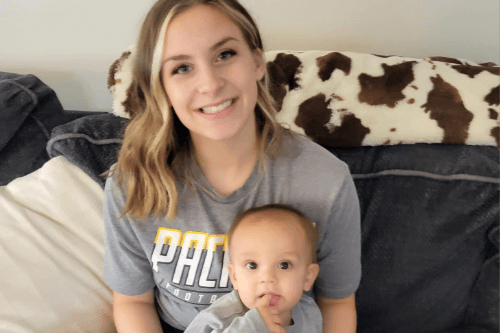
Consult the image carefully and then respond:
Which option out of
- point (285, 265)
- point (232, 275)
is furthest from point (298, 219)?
point (232, 275)

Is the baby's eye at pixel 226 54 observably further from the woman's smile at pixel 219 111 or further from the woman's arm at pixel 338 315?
the woman's arm at pixel 338 315

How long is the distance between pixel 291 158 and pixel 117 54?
1.02 m

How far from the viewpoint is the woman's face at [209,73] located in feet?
2.91

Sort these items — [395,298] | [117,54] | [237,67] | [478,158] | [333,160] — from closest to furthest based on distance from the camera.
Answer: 1. [237,67]
2. [333,160]
3. [478,158]
4. [395,298]
5. [117,54]

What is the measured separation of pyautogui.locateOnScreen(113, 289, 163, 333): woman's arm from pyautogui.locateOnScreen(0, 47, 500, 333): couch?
0.11 metres

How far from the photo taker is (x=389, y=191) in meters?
1.26

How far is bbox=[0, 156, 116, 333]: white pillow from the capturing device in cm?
114

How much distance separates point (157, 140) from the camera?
1.03m

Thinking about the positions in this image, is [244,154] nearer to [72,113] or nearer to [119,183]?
[119,183]

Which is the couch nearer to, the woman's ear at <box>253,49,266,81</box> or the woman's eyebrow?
the woman's ear at <box>253,49,266,81</box>

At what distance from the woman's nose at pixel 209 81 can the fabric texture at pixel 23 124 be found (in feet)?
3.13

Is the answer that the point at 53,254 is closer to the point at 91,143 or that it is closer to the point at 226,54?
the point at 91,143

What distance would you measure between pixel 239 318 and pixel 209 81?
530 mm

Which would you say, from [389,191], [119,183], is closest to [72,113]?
[119,183]
